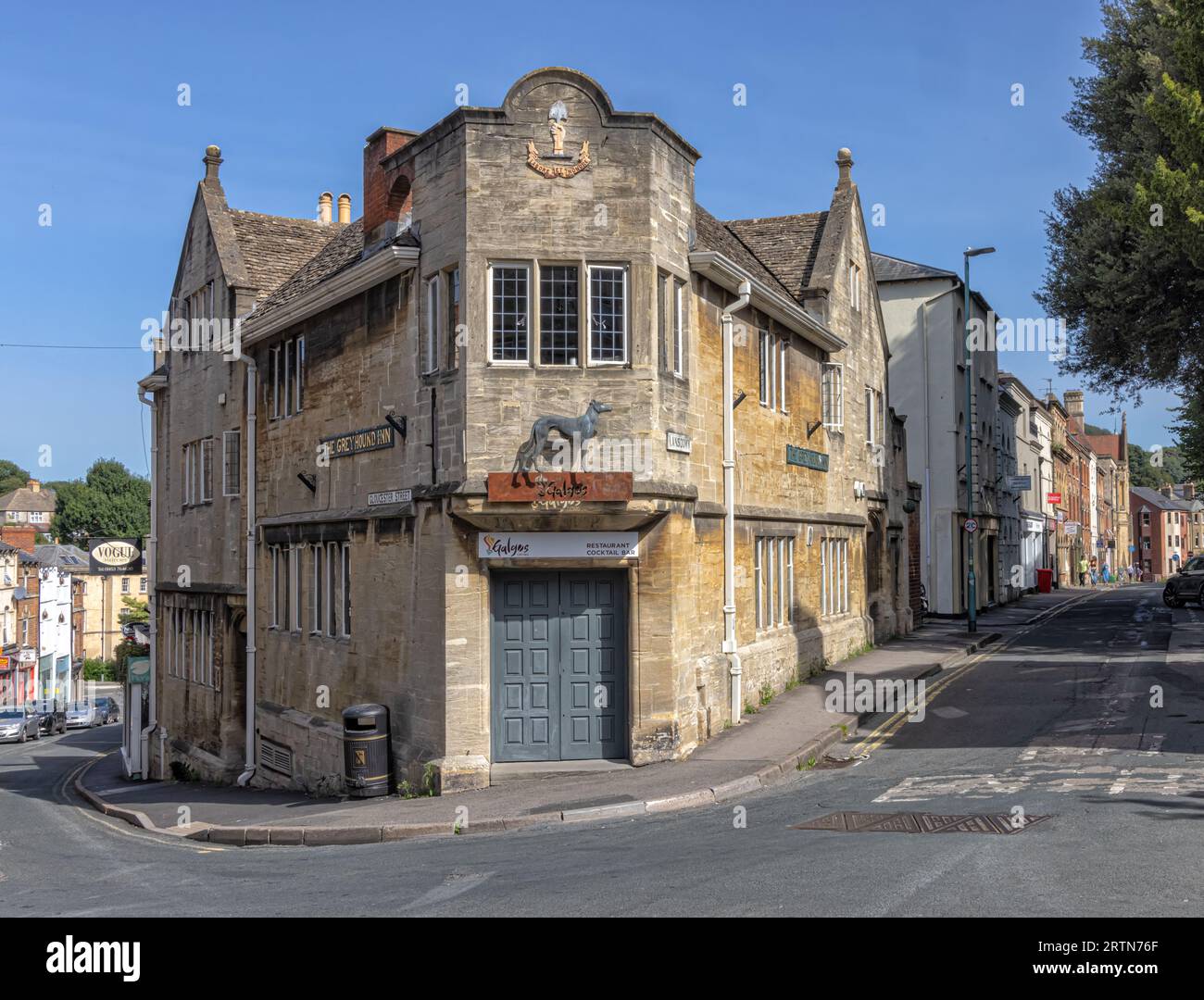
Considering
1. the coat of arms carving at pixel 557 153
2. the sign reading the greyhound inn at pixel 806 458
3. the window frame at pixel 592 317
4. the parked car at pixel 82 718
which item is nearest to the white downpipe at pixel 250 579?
the coat of arms carving at pixel 557 153

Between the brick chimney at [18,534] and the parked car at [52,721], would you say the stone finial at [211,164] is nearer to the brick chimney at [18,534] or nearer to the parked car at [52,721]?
the parked car at [52,721]

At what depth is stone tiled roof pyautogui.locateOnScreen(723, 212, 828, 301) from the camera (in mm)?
23725

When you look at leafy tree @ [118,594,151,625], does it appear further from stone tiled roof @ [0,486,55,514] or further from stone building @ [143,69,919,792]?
stone building @ [143,69,919,792]

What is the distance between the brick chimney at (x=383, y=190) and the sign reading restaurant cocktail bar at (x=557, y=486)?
18.3ft

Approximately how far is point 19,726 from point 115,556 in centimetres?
2478

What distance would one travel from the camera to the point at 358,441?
17344mm

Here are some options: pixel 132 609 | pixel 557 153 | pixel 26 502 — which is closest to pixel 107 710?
pixel 132 609

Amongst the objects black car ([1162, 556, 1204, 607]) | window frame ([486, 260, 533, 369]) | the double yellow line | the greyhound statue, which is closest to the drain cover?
the double yellow line

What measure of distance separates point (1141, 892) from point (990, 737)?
306 inches

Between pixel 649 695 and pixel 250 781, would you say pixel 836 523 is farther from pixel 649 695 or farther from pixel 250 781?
pixel 250 781

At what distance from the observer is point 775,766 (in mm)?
13953

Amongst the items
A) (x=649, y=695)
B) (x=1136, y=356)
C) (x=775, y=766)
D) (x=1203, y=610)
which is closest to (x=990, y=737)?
(x=775, y=766)

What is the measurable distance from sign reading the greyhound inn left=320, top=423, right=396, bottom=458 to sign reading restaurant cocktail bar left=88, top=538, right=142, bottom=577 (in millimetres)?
12485

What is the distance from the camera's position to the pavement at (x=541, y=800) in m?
12.2
